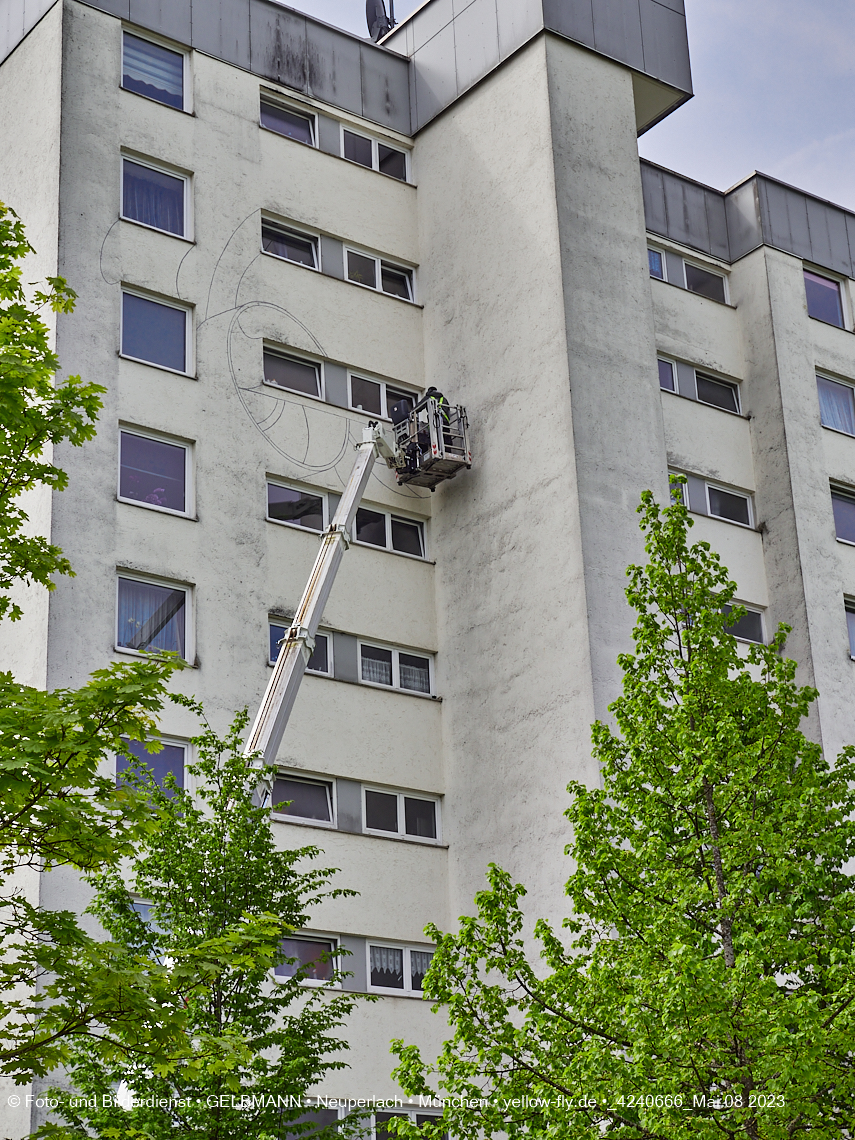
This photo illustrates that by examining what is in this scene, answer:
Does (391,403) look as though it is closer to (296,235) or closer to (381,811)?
(296,235)

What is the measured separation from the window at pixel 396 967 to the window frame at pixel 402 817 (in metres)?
1.93

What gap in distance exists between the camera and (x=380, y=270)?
102 feet

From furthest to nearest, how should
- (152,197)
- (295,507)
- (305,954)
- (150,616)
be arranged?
(152,197) < (295,507) < (150,616) < (305,954)

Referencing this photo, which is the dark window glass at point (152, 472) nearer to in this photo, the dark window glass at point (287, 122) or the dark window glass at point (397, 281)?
the dark window glass at point (397, 281)

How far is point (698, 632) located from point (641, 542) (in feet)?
38.9

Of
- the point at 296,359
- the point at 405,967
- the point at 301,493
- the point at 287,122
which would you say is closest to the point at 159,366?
the point at 296,359

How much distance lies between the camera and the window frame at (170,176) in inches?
1072

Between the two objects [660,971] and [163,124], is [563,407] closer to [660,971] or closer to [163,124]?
[163,124]

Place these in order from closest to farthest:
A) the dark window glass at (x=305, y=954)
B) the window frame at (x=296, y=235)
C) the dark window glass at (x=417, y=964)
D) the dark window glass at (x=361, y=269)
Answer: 1. the dark window glass at (x=305, y=954)
2. the dark window glass at (x=417, y=964)
3. the window frame at (x=296, y=235)
4. the dark window glass at (x=361, y=269)

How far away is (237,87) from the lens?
29.7 m

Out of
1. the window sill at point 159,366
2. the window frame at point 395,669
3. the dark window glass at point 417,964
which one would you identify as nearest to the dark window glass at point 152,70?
the window sill at point 159,366

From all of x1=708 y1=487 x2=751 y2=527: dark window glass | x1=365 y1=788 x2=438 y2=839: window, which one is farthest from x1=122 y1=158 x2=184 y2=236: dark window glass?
x1=708 y1=487 x2=751 y2=527: dark window glass

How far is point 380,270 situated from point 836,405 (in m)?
11.5

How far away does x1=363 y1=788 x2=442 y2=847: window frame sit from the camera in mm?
26406
